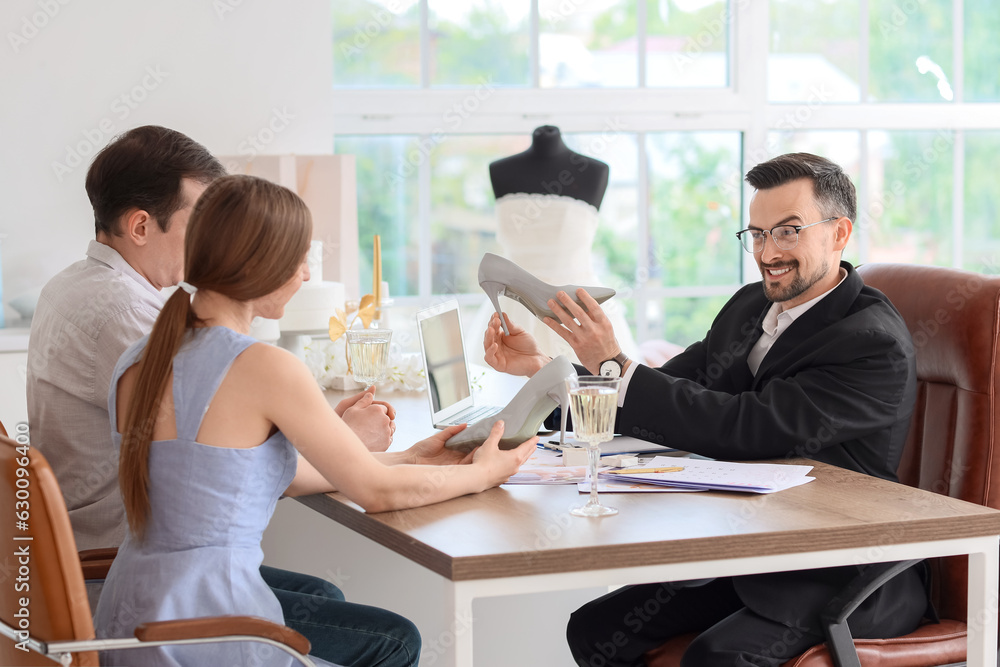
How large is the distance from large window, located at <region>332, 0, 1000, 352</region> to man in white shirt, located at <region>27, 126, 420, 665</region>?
9.36 feet

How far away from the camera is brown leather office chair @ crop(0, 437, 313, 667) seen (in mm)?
1252

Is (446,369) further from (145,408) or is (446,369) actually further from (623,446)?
(145,408)

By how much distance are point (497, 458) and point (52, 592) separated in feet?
2.24

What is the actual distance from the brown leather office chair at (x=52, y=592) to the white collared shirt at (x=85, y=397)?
338 mm

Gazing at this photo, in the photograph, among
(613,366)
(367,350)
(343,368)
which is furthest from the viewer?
(343,368)

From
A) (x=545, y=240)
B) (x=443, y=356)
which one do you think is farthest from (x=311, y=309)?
(x=545, y=240)

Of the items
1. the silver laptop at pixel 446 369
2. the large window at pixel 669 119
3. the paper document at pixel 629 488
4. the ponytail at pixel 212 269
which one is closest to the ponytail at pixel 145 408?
the ponytail at pixel 212 269

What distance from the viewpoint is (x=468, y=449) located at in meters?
1.79

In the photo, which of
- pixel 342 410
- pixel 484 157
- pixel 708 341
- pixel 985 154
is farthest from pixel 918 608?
pixel 985 154

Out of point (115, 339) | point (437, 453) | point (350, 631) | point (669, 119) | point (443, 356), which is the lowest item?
point (350, 631)

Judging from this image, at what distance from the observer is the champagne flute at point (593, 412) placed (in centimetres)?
148

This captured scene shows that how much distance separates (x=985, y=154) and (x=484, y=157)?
2.72 meters

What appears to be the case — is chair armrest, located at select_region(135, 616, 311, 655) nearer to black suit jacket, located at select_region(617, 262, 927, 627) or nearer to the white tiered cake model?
black suit jacket, located at select_region(617, 262, 927, 627)

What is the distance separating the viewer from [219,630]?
131cm
